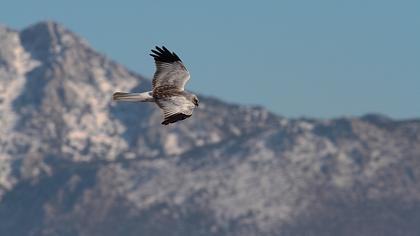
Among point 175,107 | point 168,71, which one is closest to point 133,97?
point 175,107

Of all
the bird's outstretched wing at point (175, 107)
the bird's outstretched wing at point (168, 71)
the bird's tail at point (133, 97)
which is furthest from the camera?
the bird's outstretched wing at point (168, 71)

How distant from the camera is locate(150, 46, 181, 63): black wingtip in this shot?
127m

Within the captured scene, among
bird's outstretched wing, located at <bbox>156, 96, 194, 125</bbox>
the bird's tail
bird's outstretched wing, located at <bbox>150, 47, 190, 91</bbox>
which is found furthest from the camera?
bird's outstretched wing, located at <bbox>150, 47, 190, 91</bbox>

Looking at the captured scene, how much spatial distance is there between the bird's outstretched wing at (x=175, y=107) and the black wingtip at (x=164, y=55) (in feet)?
22.9

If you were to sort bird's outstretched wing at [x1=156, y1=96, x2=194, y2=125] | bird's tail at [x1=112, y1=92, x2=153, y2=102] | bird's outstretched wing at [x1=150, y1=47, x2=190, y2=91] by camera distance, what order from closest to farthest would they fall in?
bird's tail at [x1=112, y1=92, x2=153, y2=102]
bird's outstretched wing at [x1=156, y1=96, x2=194, y2=125]
bird's outstretched wing at [x1=150, y1=47, x2=190, y2=91]

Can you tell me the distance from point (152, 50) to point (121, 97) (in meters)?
10.8

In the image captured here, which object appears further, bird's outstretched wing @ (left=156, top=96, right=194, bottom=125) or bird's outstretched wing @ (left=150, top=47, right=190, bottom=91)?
bird's outstretched wing @ (left=150, top=47, right=190, bottom=91)

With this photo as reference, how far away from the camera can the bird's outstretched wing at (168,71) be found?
125 meters

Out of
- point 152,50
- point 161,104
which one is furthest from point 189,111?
point 152,50

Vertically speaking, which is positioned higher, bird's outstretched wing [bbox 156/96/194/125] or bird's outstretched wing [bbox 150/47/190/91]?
bird's outstretched wing [bbox 150/47/190/91]

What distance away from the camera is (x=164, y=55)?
128 meters

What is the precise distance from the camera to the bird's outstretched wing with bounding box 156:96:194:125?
119m

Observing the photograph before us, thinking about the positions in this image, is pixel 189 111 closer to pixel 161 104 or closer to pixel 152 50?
pixel 161 104

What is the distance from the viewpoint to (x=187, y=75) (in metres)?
127
